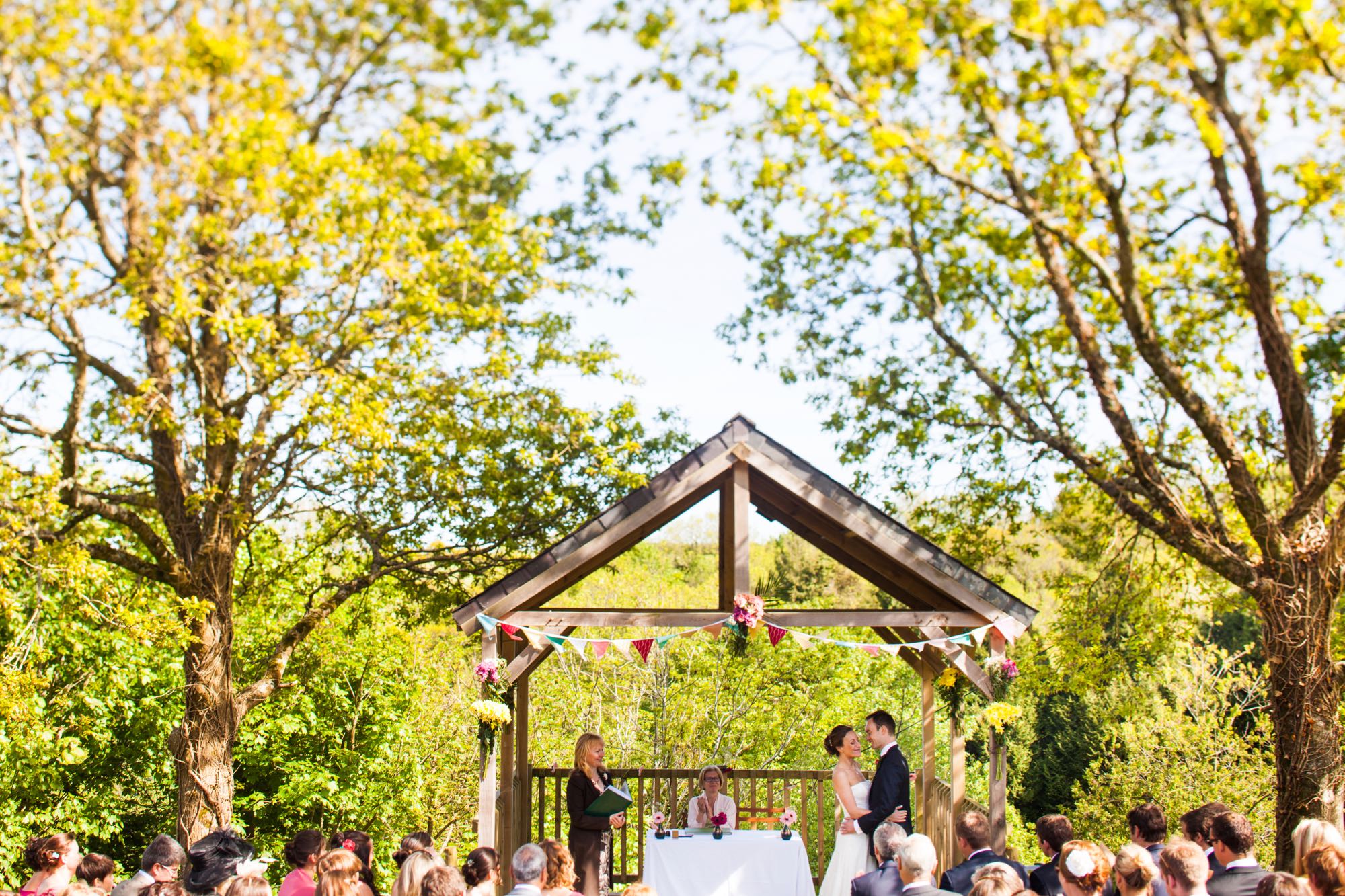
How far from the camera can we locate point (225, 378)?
1234cm

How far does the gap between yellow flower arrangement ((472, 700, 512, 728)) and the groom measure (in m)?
2.74

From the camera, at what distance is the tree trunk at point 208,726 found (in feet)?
38.7

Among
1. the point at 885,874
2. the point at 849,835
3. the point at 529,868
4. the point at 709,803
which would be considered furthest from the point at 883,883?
the point at 709,803

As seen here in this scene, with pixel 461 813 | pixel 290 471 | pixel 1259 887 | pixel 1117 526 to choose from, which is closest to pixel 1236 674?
pixel 1117 526

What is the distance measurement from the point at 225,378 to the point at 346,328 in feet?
5.80

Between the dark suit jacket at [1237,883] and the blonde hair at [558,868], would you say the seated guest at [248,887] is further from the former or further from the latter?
the dark suit jacket at [1237,883]

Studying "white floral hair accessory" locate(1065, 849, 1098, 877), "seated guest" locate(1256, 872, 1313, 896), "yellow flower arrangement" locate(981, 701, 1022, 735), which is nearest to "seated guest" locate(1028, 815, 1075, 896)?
"white floral hair accessory" locate(1065, 849, 1098, 877)

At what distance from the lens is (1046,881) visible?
18.3 ft

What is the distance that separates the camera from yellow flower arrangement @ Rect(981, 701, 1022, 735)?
27.7 feet

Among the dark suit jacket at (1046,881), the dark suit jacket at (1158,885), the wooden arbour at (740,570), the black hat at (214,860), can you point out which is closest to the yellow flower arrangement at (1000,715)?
the wooden arbour at (740,570)

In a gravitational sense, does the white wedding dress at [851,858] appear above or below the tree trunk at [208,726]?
below

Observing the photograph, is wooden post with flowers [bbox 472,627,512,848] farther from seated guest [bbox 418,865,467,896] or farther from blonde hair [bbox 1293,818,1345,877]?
blonde hair [bbox 1293,818,1345,877]

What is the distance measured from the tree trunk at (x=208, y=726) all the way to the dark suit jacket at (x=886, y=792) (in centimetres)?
731

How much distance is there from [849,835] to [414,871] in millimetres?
4009
